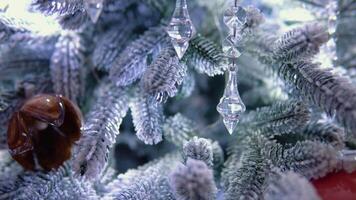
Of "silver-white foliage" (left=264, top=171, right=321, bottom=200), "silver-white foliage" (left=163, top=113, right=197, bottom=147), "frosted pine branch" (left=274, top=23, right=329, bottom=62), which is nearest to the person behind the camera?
"silver-white foliage" (left=264, top=171, right=321, bottom=200)

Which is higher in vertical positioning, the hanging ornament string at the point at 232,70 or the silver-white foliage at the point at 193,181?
the hanging ornament string at the point at 232,70

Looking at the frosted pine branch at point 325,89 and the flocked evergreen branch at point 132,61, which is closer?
the frosted pine branch at point 325,89

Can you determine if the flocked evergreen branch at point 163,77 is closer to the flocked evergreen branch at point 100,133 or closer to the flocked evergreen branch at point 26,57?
the flocked evergreen branch at point 100,133

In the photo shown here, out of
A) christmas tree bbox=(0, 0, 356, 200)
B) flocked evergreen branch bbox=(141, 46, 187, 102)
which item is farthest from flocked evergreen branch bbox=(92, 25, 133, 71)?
flocked evergreen branch bbox=(141, 46, 187, 102)

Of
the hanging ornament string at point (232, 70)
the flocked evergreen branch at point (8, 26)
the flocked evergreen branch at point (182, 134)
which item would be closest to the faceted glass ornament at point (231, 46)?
the hanging ornament string at point (232, 70)

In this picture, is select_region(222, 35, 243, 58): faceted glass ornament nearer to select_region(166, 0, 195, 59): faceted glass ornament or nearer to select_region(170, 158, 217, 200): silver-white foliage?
select_region(166, 0, 195, 59): faceted glass ornament

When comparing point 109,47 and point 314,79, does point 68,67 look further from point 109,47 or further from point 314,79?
point 314,79

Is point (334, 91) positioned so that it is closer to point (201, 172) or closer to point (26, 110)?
point (201, 172)

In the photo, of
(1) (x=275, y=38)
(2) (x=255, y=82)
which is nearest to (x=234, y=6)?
(1) (x=275, y=38)
